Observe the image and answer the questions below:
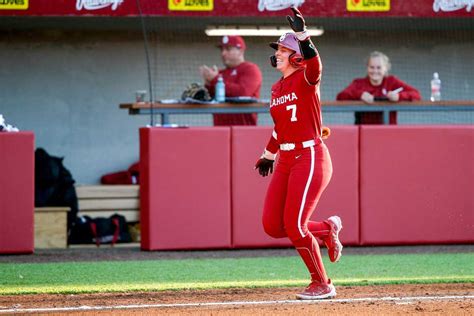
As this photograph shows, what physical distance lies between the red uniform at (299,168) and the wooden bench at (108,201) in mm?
6144

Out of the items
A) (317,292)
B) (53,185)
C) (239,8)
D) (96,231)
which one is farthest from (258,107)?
(317,292)

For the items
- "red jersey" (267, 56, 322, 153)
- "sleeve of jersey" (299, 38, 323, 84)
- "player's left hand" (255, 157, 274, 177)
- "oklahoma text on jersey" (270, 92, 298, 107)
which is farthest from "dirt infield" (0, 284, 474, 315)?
"sleeve of jersey" (299, 38, 323, 84)

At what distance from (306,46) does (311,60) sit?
0.37 feet

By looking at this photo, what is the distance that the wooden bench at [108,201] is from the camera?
13.6 meters

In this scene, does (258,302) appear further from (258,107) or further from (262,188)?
(258,107)

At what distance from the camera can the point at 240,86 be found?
12234 mm

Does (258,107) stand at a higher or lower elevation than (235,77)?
lower

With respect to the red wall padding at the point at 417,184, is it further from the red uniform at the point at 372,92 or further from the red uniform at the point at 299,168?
the red uniform at the point at 299,168

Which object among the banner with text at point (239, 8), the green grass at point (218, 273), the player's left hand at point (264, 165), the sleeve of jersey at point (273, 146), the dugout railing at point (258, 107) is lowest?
the green grass at point (218, 273)

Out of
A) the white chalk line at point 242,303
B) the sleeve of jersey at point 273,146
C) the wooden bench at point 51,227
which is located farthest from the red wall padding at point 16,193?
the white chalk line at point 242,303

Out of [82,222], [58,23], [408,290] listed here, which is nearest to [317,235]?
[408,290]

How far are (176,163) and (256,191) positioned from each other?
3.14 feet

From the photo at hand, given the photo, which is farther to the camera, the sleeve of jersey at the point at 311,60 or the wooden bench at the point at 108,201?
the wooden bench at the point at 108,201

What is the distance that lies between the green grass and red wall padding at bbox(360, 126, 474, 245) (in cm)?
88
